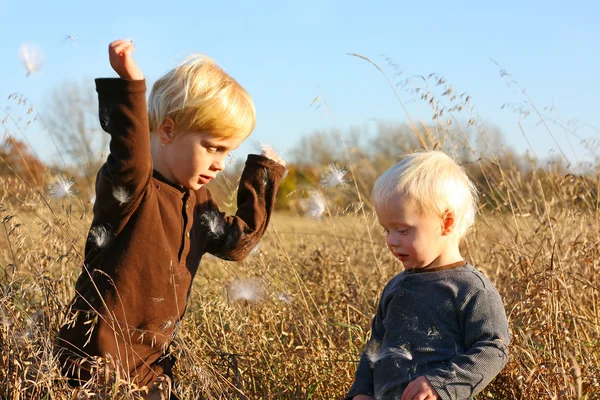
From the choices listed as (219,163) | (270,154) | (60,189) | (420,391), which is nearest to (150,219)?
(219,163)

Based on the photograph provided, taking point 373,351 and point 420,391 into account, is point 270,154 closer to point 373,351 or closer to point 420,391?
point 373,351

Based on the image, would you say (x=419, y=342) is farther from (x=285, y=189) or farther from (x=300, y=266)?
(x=285, y=189)

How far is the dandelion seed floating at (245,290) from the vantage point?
3.70 metres

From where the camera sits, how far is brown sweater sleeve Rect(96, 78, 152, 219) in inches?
102

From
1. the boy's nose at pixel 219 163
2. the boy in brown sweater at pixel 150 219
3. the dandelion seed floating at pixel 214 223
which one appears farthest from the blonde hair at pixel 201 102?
the dandelion seed floating at pixel 214 223

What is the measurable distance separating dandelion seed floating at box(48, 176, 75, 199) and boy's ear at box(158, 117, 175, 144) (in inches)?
30.4

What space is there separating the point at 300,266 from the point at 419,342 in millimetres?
2504

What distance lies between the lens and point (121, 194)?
8.85 feet

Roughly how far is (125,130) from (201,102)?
0.42 metres

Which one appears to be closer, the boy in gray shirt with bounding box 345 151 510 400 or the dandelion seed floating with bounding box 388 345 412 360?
the boy in gray shirt with bounding box 345 151 510 400

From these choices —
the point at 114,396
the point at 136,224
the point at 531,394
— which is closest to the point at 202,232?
the point at 136,224

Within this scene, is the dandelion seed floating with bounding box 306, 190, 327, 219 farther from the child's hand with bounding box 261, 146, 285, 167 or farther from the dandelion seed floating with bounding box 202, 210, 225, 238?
the dandelion seed floating with bounding box 202, 210, 225, 238

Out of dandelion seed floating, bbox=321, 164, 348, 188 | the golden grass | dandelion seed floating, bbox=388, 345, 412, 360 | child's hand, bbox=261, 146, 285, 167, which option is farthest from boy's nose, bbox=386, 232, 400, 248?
dandelion seed floating, bbox=321, 164, 348, 188

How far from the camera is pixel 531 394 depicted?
272 cm
